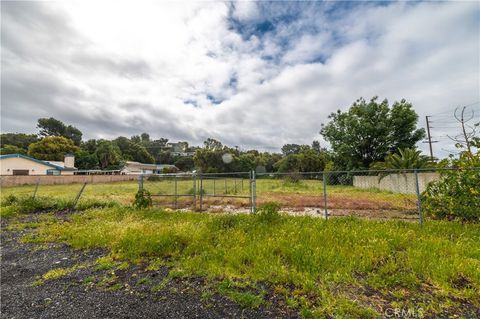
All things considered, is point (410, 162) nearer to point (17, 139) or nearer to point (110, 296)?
point (110, 296)

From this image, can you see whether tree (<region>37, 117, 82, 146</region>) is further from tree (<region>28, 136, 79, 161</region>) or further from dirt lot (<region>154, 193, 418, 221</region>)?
dirt lot (<region>154, 193, 418, 221</region>)

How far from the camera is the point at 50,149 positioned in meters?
42.0

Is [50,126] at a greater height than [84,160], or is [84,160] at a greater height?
[50,126]

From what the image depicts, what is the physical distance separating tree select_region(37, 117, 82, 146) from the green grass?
70.5 m

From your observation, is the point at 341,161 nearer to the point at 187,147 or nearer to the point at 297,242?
the point at 297,242

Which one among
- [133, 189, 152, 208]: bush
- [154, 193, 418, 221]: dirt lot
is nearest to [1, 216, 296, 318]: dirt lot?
[133, 189, 152, 208]: bush

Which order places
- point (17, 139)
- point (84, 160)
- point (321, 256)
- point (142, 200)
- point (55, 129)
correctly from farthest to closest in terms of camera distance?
point (55, 129) → point (17, 139) → point (84, 160) → point (142, 200) → point (321, 256)

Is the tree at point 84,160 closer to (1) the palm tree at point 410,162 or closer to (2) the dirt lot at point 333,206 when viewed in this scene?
(2) the dirt lot at point 333,206

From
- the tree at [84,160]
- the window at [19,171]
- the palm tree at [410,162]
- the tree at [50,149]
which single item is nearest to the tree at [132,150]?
the tree at [50,149]

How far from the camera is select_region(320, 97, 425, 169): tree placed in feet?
77.2

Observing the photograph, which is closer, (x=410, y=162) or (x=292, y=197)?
(x=292, y=197)

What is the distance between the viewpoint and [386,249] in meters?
3.88


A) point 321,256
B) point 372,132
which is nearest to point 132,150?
point 372,132

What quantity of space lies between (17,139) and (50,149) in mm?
19500
